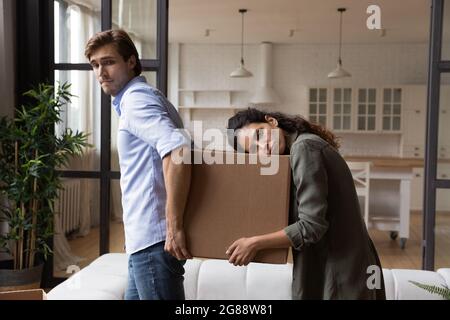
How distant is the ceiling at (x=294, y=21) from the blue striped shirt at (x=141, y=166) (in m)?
4.68

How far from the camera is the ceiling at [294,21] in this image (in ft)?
19.2

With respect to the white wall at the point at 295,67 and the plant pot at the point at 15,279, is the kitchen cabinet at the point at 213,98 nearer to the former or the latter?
the white wall at the point at 295,67

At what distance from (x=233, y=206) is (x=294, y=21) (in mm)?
6073

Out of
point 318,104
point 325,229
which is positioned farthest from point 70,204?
point 318,104

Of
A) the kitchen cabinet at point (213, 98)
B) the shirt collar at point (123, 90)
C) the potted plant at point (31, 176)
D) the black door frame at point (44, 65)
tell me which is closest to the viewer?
the shirt collar at point (123, 90)

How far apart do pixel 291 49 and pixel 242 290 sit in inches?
Result: 280

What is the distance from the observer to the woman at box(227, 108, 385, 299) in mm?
1148

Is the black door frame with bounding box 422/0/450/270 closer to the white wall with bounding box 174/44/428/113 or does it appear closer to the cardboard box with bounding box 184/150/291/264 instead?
the cardboard box with bounding box 184/150/291/264

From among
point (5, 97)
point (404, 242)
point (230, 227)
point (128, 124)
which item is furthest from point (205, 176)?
point (404, 242)

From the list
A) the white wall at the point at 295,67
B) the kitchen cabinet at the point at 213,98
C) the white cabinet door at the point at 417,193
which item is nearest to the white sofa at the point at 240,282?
the white cabinet door at the point at 417,193

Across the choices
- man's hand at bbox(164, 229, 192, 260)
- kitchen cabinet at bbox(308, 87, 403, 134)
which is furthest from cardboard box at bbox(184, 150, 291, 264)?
kitchen cabinet at bbox(308, 87, 403, 134)

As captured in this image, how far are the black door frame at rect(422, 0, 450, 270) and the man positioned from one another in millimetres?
2290

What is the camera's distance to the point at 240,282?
2.30 meters

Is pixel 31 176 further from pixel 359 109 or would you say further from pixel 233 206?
pixel 359 109
